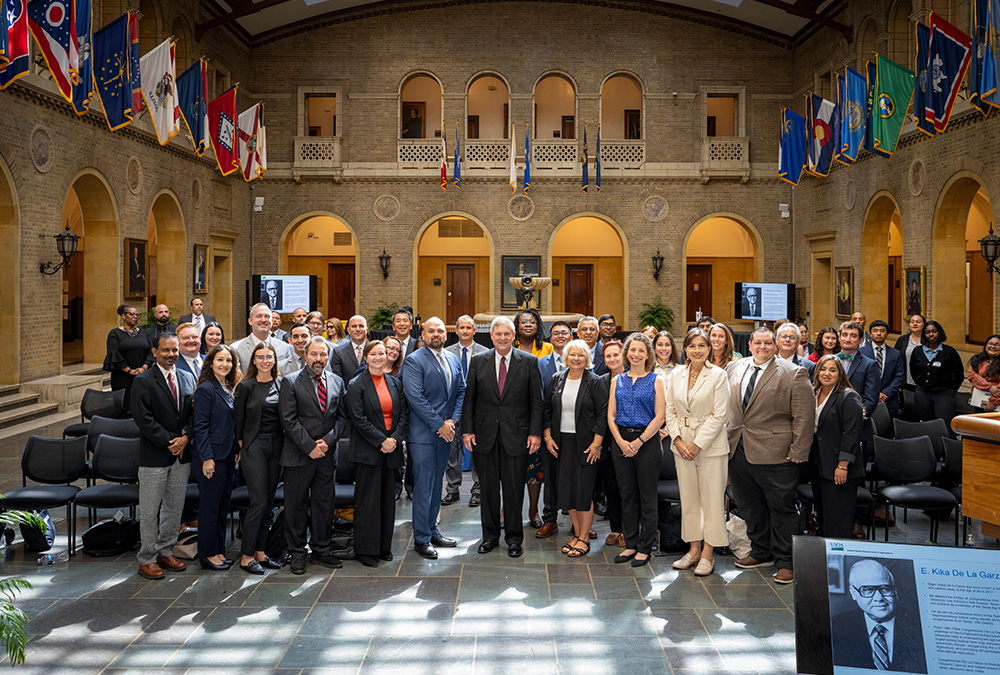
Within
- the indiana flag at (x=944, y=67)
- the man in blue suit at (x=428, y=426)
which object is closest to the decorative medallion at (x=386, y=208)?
the indiana flag at (x=944, y=67)

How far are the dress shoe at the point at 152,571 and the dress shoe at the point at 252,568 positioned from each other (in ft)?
1.87

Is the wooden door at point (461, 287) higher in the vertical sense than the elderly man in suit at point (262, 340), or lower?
higher

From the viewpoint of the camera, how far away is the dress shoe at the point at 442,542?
623 centimetres

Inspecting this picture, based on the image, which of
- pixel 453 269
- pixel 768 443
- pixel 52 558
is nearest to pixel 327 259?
pixel 453 269

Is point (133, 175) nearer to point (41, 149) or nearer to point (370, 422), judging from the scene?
point (41, 149)

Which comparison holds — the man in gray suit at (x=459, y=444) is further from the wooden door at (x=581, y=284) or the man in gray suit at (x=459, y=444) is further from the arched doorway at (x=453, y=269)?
the wooden door at (x=581, y=284)

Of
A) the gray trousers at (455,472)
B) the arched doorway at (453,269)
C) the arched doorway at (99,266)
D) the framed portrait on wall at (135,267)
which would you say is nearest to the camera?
the gray trousers at (455,472)

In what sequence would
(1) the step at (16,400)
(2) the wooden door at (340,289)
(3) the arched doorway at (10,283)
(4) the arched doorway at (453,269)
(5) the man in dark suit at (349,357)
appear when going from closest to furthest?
(5) the man in dark suit at (349,357) < (1) the step at (16,400) < (3) the arched doorway at (10,283) < (4) the arched doorway at (453,269) < (2) the wooden door at (340,289)

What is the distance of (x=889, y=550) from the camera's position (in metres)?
2.31

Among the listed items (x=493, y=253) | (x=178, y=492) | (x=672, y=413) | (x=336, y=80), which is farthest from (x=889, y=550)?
(x=336, y=80)

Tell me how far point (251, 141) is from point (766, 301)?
13187 mm

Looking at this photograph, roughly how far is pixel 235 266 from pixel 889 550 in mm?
20149

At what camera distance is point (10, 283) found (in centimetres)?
1194

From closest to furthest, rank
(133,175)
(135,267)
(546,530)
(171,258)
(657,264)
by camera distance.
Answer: (546,530) < (133,175) < (135,267) < (171,258) < (657,264)
